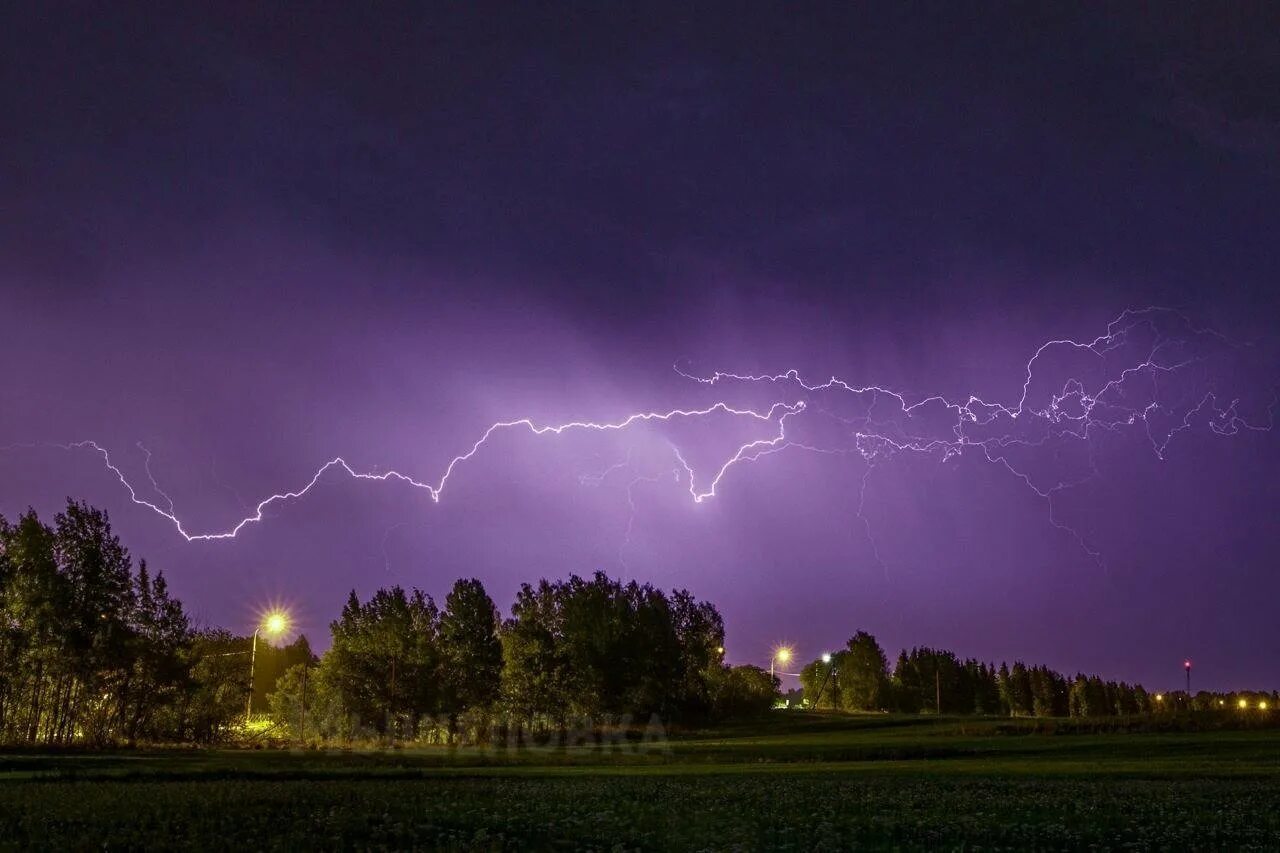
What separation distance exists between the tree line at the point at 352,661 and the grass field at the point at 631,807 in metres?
27.5

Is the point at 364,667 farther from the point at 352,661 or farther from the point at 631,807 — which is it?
the point at 631,807

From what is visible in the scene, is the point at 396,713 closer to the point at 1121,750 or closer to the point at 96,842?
the point at 1121,750

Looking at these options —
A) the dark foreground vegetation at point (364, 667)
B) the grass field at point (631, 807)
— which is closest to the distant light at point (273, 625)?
the dark foreground vegetation at point (364, 667)

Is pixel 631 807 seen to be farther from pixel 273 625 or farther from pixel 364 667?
pixel 364 667

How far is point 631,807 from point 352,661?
286ft

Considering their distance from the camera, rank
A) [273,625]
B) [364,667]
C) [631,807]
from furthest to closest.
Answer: [364,667]
[273,625]
[631,807]

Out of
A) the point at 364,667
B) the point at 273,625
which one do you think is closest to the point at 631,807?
the point at 273,625

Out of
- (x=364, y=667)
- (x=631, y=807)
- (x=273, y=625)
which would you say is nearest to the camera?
(x=631, y=807)

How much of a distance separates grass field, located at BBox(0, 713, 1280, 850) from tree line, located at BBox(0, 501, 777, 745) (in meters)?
27.5

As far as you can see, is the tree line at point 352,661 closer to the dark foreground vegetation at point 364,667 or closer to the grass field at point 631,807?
the dark foreground vegetation at point 364,667

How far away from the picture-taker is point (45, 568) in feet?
224

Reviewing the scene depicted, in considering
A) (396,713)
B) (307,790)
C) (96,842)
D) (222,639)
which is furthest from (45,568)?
(96,842)

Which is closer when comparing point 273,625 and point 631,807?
point 631,807

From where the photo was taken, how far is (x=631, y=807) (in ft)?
71.3
